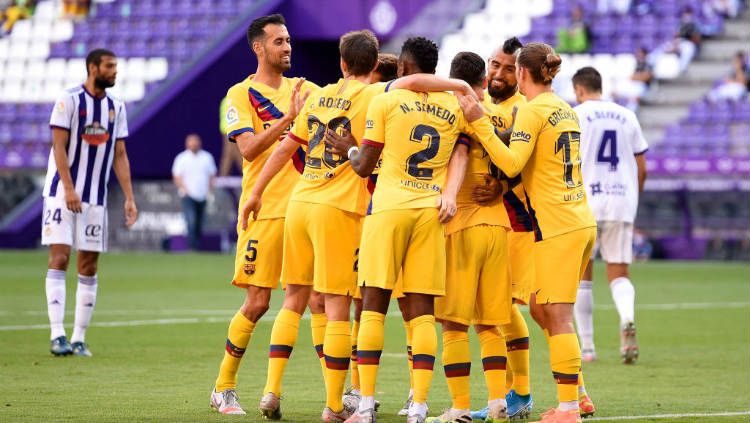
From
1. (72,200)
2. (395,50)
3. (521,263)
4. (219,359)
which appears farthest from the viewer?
(395,50)

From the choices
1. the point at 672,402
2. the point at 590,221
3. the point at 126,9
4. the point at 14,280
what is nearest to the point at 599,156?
the point at 672,402

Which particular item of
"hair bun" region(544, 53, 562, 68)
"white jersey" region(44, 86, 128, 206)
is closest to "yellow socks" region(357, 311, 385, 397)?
"hair bun" region(544, 53, 562, 68)

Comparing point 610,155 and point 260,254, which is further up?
point 610,155

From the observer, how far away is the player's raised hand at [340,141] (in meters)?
7.51

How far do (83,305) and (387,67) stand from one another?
407 cm

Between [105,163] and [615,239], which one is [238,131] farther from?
[615,239]

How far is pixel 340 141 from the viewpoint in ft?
24.6

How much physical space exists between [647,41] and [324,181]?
22334mm

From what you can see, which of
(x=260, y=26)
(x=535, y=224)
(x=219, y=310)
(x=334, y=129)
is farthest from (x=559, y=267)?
(x=219, y=310)

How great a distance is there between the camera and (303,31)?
3020cm

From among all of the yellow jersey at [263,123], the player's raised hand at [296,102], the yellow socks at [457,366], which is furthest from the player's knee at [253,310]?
the yellow socks at [457,366]

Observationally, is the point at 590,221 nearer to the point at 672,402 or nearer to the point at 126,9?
the point at 672,402

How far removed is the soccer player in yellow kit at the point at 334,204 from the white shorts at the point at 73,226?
3.94m

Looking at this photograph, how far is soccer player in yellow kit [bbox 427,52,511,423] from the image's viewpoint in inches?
293
